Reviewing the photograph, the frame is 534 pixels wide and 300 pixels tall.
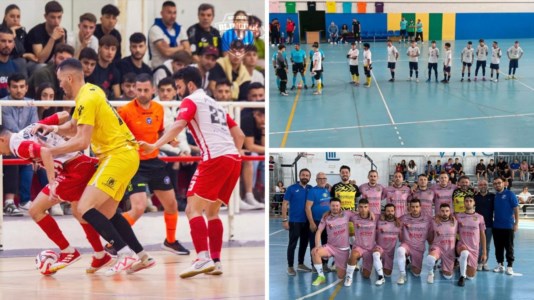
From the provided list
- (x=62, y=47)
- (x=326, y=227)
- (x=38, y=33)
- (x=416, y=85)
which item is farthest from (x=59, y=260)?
(x=416, y=85)

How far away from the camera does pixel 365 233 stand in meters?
6.99

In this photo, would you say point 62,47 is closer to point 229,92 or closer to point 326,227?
point 229,92

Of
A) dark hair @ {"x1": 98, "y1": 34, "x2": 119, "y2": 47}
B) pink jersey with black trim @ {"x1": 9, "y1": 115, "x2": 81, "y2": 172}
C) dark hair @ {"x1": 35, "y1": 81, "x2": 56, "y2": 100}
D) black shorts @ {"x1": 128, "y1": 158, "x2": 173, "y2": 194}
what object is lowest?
black shorts @ {"x1": 128, "y1": 158, "x2": 173, "y2": 194}

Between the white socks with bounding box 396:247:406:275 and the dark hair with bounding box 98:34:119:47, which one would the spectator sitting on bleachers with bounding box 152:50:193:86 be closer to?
the dark hair with bounding box 98:34:119:47

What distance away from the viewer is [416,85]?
1516cm

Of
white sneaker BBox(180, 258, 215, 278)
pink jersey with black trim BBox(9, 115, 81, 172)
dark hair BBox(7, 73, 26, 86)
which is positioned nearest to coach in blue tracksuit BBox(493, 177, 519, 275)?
white sneaker BBox(180, 258, 215, 278)

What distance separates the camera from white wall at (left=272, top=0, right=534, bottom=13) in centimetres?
2344

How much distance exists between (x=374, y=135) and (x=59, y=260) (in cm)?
649

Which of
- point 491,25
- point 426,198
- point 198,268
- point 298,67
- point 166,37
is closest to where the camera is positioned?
point 198,268

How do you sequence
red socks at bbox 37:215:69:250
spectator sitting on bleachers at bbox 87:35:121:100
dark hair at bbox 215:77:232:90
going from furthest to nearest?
1. dark hair at bbox 215:77:232:90
2. spectator sitting on bleachers at bbox 87:35:121:100
3. red socks at bbox 37:215:69:250

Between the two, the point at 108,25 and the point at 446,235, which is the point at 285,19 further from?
the point at 446,235

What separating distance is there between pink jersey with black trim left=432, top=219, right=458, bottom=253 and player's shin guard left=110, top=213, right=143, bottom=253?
3.22 metres

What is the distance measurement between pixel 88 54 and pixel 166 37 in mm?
1674

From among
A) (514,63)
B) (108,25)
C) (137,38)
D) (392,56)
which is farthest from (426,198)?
(514,63)
